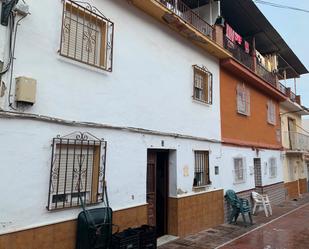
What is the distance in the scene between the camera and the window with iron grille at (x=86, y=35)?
5.95 metres

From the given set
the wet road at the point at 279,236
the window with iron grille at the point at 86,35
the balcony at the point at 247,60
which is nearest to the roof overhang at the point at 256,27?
the balcony at the point at 247,60

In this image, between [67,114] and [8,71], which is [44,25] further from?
[67,114]

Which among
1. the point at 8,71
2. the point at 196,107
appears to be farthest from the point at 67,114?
the point at 196,107

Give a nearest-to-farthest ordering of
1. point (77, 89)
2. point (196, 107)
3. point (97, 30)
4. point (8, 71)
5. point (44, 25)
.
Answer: point (8, 71)
point (44, 25)
point (77, 89)
point (97, 30)
point (196, 107)

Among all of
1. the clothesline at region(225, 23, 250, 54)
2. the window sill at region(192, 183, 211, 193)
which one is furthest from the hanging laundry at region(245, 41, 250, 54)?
the window sill at region(192, 183, 211, 193)

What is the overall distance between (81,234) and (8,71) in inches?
121

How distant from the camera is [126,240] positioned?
5828 mm

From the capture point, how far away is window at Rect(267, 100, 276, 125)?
16.5m

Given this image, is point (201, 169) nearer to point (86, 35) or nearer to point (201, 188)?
point (201, 188)

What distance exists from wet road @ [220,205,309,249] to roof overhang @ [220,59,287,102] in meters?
5.98

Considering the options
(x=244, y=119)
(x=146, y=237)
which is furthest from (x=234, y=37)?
(x=146, y=237)

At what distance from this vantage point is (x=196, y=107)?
9.88 m

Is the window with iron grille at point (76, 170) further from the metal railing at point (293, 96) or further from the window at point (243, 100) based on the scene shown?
the metal railing at point (293, 96)

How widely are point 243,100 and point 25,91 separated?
10.3 metres
